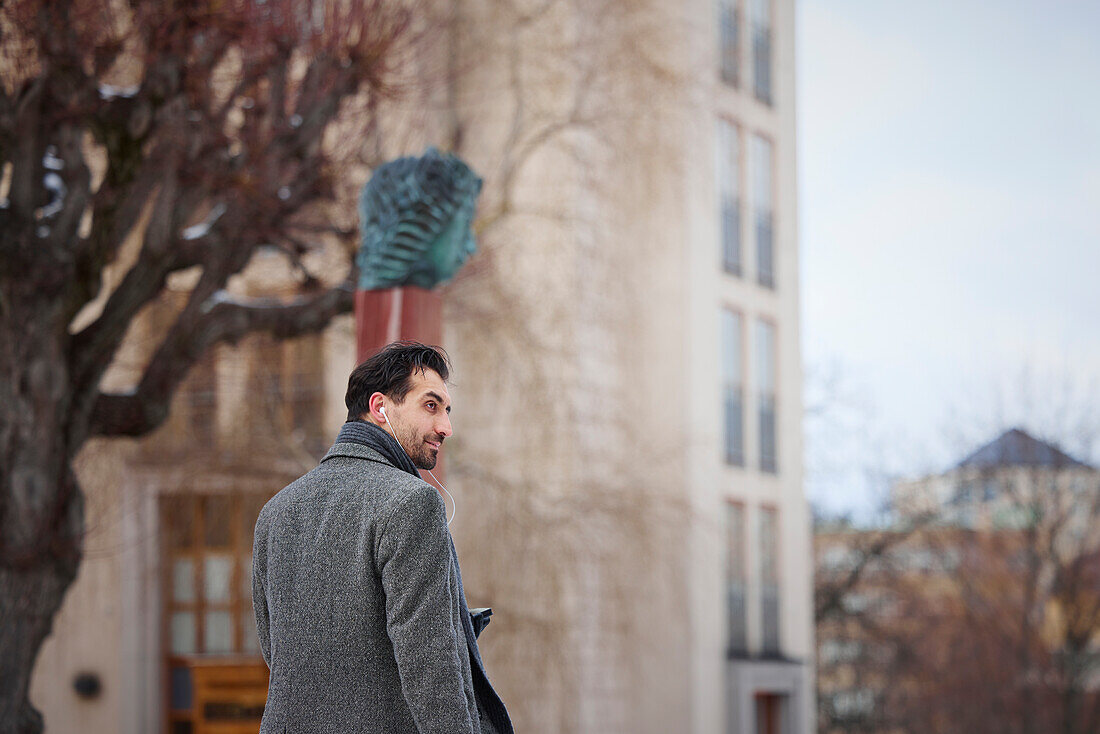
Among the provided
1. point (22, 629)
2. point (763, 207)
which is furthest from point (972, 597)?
point (22, 629)

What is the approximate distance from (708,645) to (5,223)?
633 inches

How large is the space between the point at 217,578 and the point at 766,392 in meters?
9.45

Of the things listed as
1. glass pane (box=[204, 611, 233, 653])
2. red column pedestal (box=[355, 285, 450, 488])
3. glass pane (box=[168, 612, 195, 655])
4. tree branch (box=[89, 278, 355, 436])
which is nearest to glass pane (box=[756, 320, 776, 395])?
glass pane (box=[204, 611, 233, 653])

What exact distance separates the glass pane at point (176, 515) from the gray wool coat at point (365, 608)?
1281 cm

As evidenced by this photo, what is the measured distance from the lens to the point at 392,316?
21.8 ft

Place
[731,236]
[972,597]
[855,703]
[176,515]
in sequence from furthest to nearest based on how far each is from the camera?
[855,703] → [972,597] → [731,236] → [176,515]

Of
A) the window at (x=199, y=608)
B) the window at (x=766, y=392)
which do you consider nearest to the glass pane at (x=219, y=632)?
the window at (x=199, y=608)

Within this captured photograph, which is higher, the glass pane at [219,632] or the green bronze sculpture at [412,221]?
the green bronze sculpture at [412,221]

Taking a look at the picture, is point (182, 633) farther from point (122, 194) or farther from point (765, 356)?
point (122, 194)

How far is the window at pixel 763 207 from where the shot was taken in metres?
25.2

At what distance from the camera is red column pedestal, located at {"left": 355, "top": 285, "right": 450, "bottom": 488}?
6617 mm

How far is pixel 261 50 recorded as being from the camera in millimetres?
8781

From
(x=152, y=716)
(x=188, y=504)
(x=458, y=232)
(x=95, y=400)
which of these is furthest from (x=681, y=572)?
(x=458, y=232)

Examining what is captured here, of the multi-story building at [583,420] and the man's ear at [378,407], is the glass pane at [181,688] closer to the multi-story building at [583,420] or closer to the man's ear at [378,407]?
the multi-story building at [583,420]
